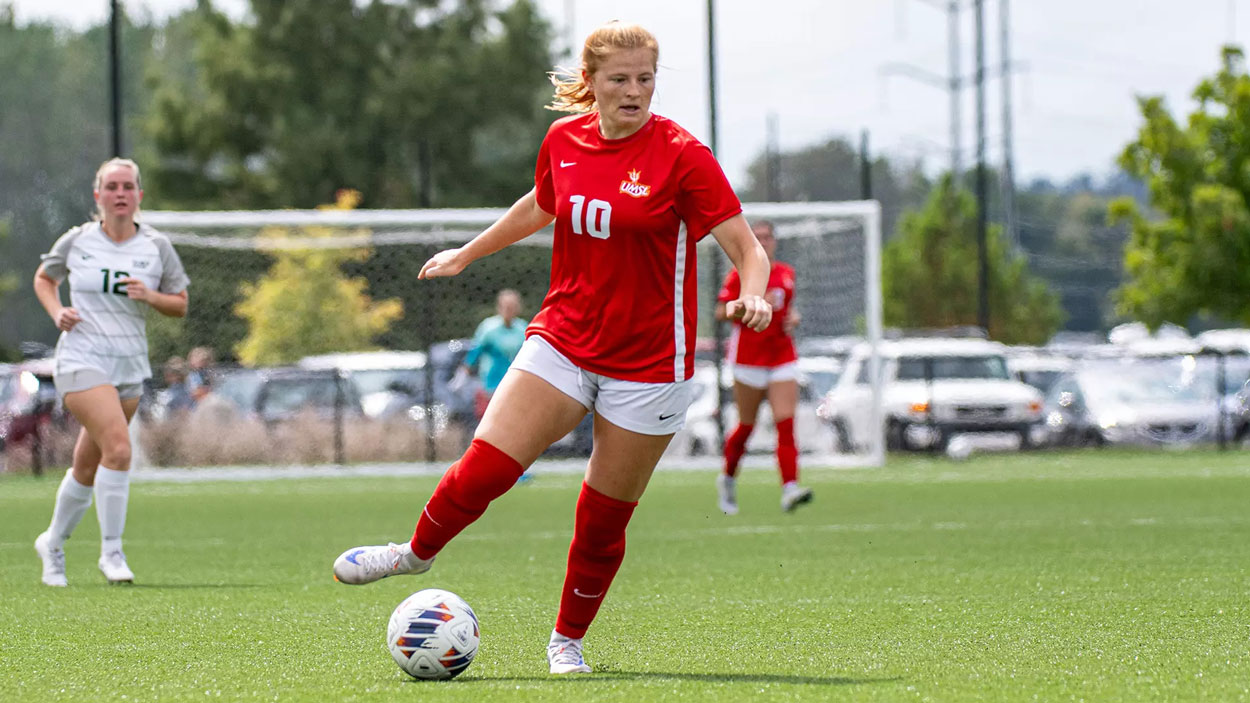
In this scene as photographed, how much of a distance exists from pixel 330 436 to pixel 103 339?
43.9ft

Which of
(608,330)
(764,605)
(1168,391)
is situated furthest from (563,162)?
(1168,391)

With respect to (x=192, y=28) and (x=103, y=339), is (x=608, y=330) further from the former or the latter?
(x=192, y=28)

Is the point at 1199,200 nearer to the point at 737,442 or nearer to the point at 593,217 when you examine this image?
the point at 737,442

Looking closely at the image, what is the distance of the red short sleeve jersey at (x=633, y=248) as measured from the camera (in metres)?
5.28

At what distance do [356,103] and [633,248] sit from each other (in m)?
43.7

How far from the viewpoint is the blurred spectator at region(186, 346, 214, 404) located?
22.1 meters

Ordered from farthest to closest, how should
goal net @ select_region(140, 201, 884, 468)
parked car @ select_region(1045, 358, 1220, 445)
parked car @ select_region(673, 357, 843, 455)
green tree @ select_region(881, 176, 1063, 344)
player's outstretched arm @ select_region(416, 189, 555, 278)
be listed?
green tree @ select_region(881, 176, 1063, 344) → parked car @ select_region(1045, 358, 1220, 445) → parked car @ select_region(673, 357, 843, 455) → goal net @ select_region(140, 201, 884, 468) → player's outstretched arm @ select_region(416, 189, 555, 278)

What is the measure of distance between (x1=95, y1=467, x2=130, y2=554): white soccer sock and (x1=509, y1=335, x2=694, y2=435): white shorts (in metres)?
4.12

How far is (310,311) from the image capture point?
30422mm

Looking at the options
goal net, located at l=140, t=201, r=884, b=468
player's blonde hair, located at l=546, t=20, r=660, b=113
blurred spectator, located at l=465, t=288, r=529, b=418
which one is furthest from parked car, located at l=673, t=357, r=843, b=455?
player's blonde hair, located at l=546, t=20, r=660, b=113

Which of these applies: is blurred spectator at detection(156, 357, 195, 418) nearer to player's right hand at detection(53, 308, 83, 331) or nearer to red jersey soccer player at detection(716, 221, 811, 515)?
red jersey soccer player at detection(716, 221, 811, 515)

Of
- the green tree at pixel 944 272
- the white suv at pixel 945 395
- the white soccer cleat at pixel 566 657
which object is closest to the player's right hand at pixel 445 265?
the white soccer cleat at pixel 566 657

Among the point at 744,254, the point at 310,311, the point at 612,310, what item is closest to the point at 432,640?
the point at 612,310

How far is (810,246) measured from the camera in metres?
22.3
